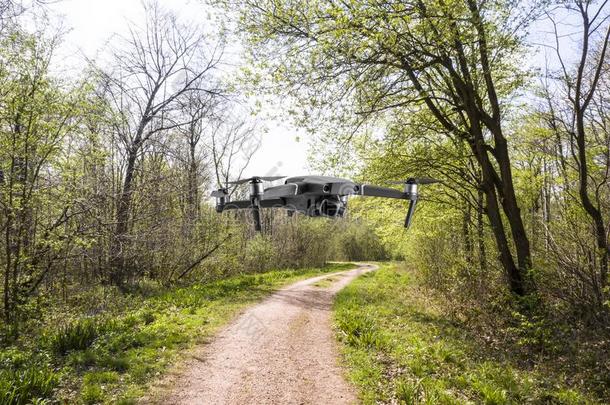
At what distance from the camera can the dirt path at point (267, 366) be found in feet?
21.8

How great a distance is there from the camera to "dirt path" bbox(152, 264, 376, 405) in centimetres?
663

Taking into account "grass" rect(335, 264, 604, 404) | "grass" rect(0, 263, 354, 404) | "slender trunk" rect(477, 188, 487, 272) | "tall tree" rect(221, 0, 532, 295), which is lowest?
"grass" rect(335, 264, 604, 404)

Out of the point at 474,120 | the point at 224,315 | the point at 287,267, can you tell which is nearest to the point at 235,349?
the point at 224,315

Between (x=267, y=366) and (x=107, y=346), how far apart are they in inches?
144

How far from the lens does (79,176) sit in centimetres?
1139

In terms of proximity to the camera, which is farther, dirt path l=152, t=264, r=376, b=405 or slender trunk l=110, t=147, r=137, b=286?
slender trunk l=110, t=147, r=137, b=286

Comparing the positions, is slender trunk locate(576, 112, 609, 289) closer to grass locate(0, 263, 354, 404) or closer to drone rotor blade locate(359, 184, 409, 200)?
drone rotor blade locate(359, 184, 409, 200)

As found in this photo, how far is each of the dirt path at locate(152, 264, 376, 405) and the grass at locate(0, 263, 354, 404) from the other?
658 millimetres

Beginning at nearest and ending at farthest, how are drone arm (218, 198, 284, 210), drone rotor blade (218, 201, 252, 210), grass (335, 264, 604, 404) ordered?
drone arm (218, 198, 284, 210)
drone rotor blade (218, 201, 252, 210)
grass (335, 264, 604, 404)

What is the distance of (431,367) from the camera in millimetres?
7684

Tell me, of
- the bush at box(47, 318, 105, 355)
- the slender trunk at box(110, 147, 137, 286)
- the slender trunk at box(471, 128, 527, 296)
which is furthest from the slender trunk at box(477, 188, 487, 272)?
the slender trunk at box(110, 147, 137, 286)

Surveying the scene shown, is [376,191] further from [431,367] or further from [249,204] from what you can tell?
[431,367]

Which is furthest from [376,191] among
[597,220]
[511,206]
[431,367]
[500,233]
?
[500,233]

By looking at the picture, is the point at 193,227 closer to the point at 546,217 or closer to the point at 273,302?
the point at 273,302
